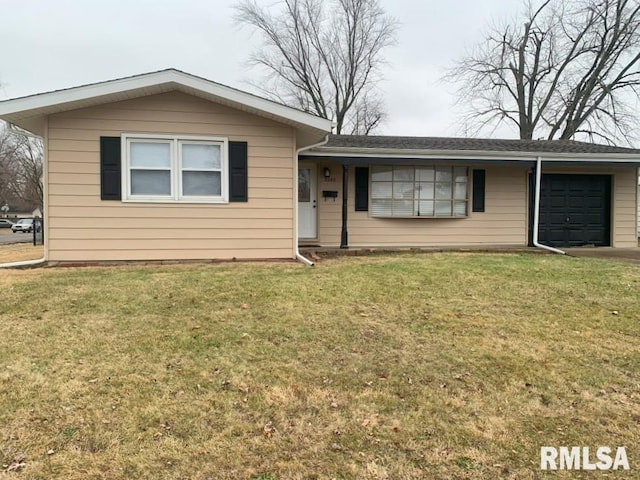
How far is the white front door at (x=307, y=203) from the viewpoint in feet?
32.6

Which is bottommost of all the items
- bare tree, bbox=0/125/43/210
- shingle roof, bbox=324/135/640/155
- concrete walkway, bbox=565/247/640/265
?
concrete walkway, bbox=565/247/640/265

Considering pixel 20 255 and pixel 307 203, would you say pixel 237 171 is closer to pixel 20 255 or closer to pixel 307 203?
pixel 307 203

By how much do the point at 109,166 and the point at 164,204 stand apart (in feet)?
3.38

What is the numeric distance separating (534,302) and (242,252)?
4.65 metres

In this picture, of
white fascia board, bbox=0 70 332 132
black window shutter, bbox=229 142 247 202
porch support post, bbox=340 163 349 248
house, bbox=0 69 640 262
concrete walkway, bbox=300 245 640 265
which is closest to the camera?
white fascia board, bbox=0 70 332 132

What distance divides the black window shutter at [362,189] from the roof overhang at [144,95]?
8.93 feet

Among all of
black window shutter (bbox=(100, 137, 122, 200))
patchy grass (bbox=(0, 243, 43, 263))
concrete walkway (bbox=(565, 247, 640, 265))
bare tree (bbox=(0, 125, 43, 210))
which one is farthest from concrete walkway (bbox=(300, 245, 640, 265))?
bare tree (bbox=(0, 125, 43, 210))

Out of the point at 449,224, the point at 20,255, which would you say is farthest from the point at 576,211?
the point at 20,255

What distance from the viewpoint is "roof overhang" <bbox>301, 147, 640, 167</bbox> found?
902 cm

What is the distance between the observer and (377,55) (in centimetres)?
2641

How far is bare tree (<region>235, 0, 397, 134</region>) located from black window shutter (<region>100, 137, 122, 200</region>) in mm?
20291

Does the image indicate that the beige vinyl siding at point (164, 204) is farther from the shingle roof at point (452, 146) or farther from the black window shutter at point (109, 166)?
the shingle roof at point (452, 146)

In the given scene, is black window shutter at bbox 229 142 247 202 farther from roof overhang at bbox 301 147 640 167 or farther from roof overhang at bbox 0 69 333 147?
roof overhang at bbox 301 147 640 167

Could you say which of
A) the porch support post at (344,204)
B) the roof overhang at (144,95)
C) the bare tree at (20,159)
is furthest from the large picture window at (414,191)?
the bare tree at (20,159)
